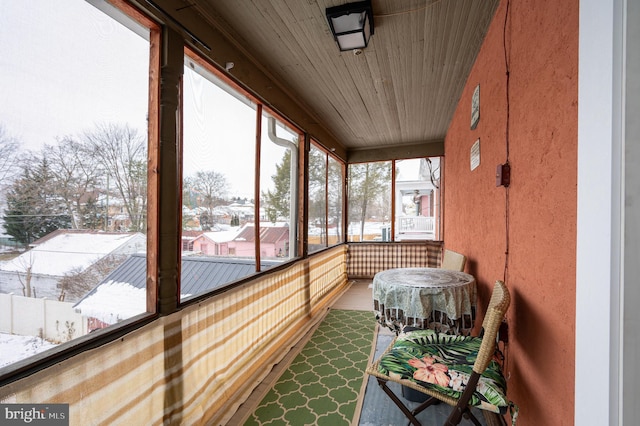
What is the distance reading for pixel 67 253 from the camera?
119 cm

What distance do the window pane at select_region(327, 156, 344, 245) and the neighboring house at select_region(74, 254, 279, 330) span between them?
9.99ft

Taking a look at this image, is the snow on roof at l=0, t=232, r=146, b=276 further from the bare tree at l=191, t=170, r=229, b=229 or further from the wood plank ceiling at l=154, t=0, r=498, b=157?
the wood plank ceiling at l=154, t=0, r=498, b=157

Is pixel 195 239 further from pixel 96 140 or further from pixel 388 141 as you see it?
pixel 388 141

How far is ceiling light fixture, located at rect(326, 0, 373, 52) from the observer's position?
5.96ft

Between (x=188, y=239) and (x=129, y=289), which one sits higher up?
(x=188, y=239)

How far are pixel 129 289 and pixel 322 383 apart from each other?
1604mm

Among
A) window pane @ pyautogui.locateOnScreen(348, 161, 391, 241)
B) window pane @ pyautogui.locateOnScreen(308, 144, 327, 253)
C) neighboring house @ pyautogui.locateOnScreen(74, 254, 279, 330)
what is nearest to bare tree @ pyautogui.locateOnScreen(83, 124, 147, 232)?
neighboring house @ pyautogui.locateOnScreen(74, 254, 279, 330)

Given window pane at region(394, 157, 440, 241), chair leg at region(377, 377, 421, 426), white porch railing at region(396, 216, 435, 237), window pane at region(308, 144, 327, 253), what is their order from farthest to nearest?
white porch railing at region(396, 216, 435, 237), window pane at region(394, 157, 440, 241), window pane at region(308, 144, 327, 253), chair leg at region(377, 377, 421, 426)

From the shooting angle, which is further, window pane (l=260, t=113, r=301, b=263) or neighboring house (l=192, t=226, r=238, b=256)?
window pane (l=260, t=113, r=301, b=263)

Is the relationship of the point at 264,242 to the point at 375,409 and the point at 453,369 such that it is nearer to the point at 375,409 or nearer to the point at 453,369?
the point at 375,409

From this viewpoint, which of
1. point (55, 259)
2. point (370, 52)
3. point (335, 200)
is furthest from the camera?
point (335, 200)

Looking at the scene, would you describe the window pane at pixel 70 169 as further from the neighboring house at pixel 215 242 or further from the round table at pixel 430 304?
the round table at pixel 430 304

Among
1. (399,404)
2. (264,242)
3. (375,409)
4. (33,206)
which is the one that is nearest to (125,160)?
(33,206)

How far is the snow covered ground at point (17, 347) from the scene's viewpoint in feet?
3.16
